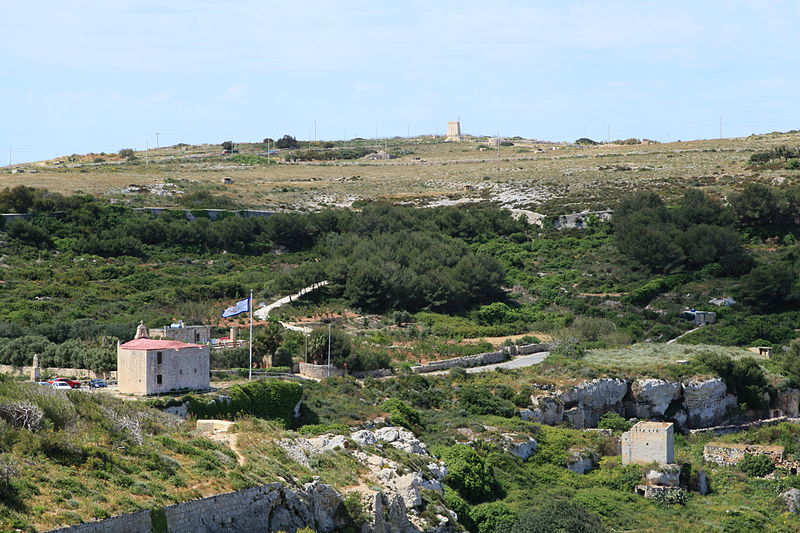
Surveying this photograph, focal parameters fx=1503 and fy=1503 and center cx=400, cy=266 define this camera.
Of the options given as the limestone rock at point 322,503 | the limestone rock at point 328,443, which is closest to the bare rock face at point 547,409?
the limestone rock at point 328,443

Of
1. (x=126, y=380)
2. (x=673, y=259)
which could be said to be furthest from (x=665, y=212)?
(x=126, y=380)

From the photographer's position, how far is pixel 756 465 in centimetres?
5650

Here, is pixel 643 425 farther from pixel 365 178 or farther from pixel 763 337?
pixel 365 178

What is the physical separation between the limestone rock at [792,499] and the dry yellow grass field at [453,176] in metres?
53.3

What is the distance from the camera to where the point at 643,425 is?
181ft

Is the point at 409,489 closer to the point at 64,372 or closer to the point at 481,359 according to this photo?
the point at 64,372

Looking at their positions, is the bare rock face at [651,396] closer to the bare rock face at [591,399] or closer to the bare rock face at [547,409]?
the bare rock face at [591,399]

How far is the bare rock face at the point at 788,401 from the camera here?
218 ft

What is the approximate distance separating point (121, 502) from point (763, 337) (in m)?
52.4

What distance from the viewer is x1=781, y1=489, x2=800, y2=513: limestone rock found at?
5188cm

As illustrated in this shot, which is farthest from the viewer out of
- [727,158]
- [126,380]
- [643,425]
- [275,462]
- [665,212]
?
[727,158]

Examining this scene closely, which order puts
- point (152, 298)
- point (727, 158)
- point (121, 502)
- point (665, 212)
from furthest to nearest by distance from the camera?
point (727, 158) < point (665, 212) < point (152, 298) < point (121, 502)

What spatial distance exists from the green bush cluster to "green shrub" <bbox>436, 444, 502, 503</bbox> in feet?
17.2

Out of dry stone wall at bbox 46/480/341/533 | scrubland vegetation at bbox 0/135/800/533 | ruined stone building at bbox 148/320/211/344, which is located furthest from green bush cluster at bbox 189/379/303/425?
dry stone wall at bbox 46/480/341/533
